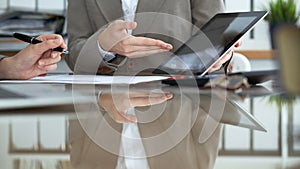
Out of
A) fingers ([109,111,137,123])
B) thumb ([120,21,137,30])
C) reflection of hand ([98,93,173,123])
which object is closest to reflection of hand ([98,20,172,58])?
thumb ([120,21,137,30])

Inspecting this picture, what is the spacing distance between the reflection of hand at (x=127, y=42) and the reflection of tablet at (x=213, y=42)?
66 millimetres

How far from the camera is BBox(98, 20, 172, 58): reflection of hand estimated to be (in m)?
1.14

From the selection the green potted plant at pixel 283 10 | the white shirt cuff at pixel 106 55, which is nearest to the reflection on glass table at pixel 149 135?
the white shirt cuff at pixel 106 55

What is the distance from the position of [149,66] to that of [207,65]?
39 centimetres

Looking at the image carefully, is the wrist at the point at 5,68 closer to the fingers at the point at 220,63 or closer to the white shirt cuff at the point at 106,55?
the white shirt cuff at the point at 106,55

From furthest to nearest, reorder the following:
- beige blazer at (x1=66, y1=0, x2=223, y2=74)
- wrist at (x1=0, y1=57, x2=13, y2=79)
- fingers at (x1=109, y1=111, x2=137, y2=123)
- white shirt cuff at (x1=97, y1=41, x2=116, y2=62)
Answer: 1. beige blazer at (x1=66, y1=0, x2=223, y2=74)
2. white shirt cuff at (x1=97, y1=41, x2=116, y2=62)
3. wrist at (x1=0, y1=57, x2=13, y2=79)
4. fingers at (x1=109, y1=111, x2=137, y2=123)

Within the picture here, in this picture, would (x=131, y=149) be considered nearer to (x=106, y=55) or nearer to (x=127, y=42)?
(x=127, y=42)

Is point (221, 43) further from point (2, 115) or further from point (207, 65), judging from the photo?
point (2, 115)

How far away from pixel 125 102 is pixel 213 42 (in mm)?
426

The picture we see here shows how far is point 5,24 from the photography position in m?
2.61

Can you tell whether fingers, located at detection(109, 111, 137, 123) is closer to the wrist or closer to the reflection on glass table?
the reflection on glass table

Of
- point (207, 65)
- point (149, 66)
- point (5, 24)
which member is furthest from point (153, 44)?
point (5, 24)

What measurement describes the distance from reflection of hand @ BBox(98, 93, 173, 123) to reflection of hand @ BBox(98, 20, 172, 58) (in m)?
0.27

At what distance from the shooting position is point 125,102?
2.53 feet
